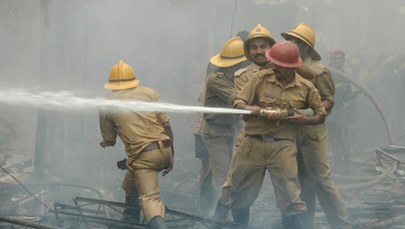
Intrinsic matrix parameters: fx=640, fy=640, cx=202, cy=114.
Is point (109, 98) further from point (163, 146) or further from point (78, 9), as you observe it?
point (78, 9)

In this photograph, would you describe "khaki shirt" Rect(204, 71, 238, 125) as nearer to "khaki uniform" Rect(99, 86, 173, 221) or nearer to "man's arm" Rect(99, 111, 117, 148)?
"khaki uniform" Rect(99, 86, 173, 221)

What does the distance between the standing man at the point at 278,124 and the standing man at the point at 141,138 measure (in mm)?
838

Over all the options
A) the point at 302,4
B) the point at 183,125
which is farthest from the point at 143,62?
the point at 302,4

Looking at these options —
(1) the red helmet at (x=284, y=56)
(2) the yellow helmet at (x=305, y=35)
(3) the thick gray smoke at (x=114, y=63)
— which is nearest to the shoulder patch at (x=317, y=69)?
(2) the yellow helmet at (x=305, y=35)

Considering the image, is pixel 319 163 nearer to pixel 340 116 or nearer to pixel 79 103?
pixel 340 116

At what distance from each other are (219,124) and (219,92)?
0.55 m

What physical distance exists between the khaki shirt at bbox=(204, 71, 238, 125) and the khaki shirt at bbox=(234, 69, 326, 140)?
3.52 feet

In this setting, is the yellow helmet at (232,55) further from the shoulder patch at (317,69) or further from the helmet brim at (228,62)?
the shoulder patch at (317,69)

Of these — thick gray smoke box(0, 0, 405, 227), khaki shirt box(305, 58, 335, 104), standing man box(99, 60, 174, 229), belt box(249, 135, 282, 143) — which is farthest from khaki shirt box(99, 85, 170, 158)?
thick gray smoke box(0, 0, 405, 227)

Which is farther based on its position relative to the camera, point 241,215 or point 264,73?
point 241,215

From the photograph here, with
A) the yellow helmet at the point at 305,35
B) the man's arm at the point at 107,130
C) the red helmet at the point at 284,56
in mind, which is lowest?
the man's arm at the point at 107,130

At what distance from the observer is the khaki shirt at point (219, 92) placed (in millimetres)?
7508

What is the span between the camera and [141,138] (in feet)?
20.9

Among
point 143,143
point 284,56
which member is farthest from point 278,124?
point 143,143
